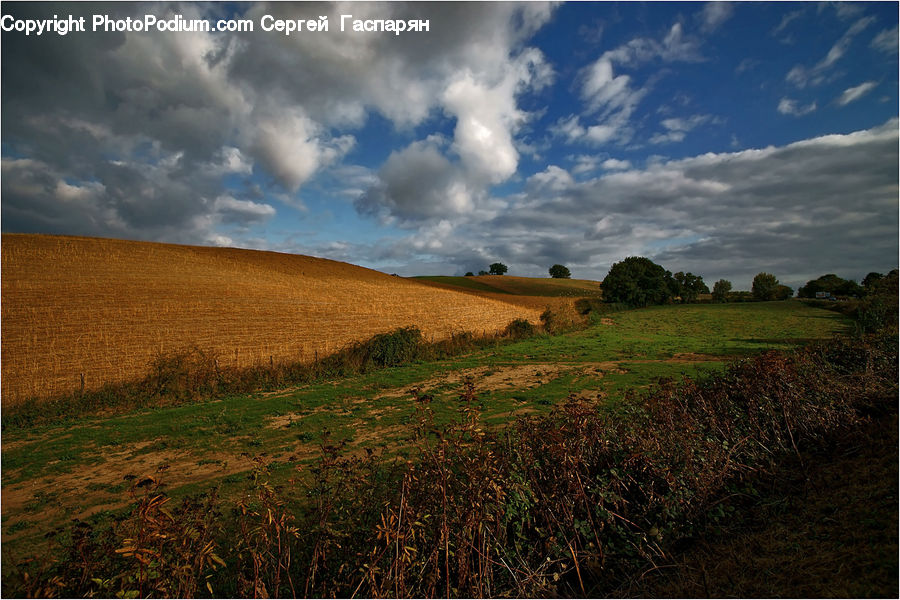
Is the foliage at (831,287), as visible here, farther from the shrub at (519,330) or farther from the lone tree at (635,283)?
the shrub at (519,330)

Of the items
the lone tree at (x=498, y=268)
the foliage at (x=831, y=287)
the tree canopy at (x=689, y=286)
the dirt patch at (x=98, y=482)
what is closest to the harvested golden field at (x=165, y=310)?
the dirt patch at (x=98, y=482)

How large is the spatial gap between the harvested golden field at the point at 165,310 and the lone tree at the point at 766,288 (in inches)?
3461

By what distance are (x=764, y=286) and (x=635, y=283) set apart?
208 feet

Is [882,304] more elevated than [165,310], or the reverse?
[882,304]

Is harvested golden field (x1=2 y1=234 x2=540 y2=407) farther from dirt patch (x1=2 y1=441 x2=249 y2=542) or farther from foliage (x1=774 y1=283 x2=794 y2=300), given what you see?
foliage (x1=774 y1=283 x2=794 y2=300)

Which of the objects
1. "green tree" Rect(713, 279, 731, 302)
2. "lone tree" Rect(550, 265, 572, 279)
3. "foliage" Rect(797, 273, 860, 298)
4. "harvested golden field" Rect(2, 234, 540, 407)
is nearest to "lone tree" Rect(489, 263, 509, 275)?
"lone tree" Rect(550, 265, 572, 279)

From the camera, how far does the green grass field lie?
A: 927 centimetres

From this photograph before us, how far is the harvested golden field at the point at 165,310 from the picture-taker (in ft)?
65.0

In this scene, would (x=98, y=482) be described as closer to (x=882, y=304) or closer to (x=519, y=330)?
(x=519, y=330)

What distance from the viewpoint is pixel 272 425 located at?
1397 cm

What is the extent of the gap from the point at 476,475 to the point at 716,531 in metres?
3.04

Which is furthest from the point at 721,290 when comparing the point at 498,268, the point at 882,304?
the point at 882,304

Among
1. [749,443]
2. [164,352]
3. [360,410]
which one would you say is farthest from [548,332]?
[749,443]

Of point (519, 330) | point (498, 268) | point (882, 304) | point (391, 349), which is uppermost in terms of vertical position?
point (498, 268)
